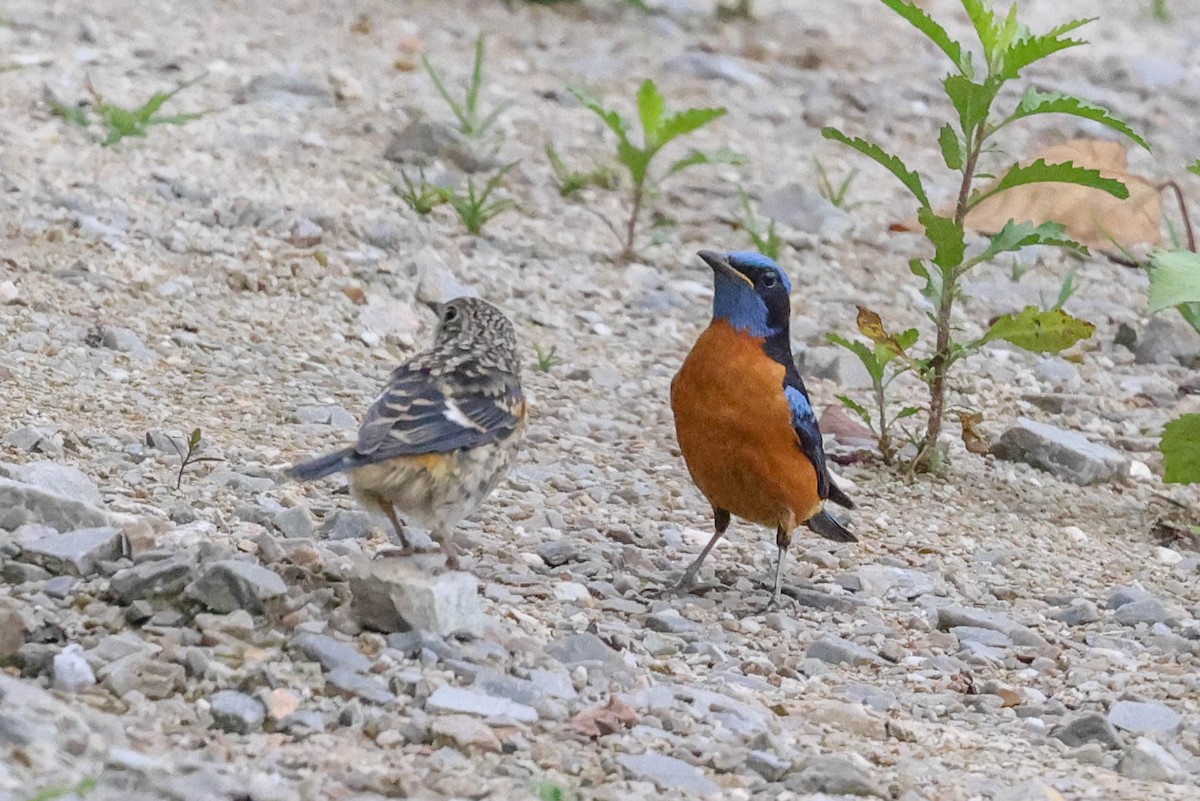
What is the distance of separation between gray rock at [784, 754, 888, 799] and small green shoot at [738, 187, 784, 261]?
13.1ft

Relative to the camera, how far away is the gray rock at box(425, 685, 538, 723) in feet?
13.1

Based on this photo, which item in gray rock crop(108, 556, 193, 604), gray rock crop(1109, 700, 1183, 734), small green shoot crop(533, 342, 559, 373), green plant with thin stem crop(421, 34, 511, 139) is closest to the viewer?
gray rock crop(108, 556, 193, 604)

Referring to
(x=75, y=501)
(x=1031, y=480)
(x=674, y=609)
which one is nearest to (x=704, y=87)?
(x=1031, y=480)

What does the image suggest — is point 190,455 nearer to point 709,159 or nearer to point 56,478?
point 56,478

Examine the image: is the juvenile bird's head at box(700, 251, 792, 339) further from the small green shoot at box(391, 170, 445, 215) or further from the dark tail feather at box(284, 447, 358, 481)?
the small green shoot at box(391, 170, 445, 215)

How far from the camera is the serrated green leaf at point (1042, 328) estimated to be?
6145mm

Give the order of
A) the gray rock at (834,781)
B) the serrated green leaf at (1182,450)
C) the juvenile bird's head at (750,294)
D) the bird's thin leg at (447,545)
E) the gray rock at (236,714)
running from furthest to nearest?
the serrated green leaf at (1182,450) < the juvenile bird's head at (750,294) < the bird's thin leg at (447,545) < the gray rock at (834,781) < the gray rock at (236,714)

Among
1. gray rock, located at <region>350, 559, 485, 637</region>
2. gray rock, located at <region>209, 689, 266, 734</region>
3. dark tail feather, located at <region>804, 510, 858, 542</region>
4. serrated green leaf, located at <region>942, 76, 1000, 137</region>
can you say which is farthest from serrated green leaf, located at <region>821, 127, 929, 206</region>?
gray rock, located at <region>209, 689, 266, 734</region>

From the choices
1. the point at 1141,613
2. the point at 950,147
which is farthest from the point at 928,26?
the point at 1141,613

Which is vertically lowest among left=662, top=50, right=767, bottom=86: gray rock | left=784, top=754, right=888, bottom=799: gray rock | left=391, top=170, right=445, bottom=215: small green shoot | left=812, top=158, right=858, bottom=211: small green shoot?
left=391, top=170, right=445, bottom=215: small green shoot

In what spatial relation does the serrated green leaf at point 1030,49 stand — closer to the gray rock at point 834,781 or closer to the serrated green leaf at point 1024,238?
the serrated green leaf at point 1024,238

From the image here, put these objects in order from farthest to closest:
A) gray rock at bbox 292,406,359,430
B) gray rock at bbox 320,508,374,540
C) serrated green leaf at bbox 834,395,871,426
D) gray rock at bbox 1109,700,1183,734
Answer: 1. serrated green leaf at bbox 834,395,871,426
2. gray rock at bbox 292,406,359,430
3. gray rock at bbox 320,508,374,540
4. gray rock at bbox 1109,700,1183,734

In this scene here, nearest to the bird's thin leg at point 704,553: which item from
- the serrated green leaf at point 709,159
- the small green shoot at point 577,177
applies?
the serrated green leaf at point 709,159

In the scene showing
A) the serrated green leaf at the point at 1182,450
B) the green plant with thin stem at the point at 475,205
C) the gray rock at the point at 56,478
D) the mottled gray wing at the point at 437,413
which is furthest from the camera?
the green plant with thin stem at the point at 475,205
